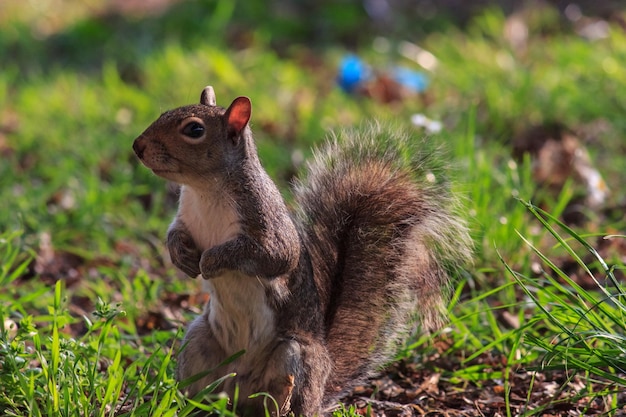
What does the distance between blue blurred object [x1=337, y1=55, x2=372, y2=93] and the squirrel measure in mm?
2816

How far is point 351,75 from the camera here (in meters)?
5.48

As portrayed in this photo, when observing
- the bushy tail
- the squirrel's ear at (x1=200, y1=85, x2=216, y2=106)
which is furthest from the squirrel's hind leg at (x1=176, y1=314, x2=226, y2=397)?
the squirrel's ear at (x1=200, y1=85, x2=216, y2=106)

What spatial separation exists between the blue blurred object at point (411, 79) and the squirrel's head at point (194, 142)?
313 cm

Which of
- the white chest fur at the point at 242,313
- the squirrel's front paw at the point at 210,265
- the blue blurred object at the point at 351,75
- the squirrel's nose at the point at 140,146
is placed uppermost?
Answer: the squirrel's nose at the point at 140,146

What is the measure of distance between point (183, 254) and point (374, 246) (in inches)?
19.9

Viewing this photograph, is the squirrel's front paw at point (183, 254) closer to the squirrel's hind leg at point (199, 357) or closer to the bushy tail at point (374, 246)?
the squirrel's hind leg at point (199, 357)

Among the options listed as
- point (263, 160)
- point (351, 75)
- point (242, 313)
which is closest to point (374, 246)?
point (242, 313)

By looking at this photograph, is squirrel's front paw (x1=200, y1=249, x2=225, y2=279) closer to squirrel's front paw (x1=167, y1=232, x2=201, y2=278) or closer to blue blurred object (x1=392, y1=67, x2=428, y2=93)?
squirrel's front paw (x1=167, y1=232, x2=201, y2=278)

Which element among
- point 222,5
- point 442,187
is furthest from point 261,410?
point 222,5

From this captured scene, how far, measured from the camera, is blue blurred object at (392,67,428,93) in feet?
17.9

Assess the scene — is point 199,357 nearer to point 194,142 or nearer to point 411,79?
point 194,142

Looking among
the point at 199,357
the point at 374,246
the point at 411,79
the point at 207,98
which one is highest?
the point at 207,98

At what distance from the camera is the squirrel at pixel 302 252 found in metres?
2.36

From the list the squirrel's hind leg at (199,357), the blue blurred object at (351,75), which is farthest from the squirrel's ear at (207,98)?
the blue blurred object at (351,75)
